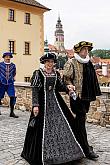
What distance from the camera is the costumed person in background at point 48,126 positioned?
434cm

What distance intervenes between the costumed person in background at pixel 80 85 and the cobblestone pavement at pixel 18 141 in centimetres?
37

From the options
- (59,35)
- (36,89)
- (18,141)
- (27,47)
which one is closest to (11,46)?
(27,47)

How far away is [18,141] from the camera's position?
19.4 feet

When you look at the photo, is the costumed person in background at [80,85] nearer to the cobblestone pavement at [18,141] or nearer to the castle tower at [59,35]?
the cobblestone pavement at [18,141]

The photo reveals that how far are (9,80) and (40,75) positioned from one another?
4.08 m

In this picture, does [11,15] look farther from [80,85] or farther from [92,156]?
[92,156]

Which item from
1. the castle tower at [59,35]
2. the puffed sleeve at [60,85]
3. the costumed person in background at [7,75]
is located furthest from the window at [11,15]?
the castle tower at [59,35]

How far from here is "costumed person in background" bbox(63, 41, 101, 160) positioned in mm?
4664

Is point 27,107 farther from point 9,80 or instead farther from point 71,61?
point 71,61

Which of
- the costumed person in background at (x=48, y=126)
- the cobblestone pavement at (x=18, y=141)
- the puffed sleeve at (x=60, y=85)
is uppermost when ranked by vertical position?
the puffed sleeve at (x=60, y=85)

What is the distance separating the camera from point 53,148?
435 centimetres

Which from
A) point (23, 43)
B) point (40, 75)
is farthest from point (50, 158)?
point (23, 43)

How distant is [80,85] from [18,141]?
6.18 ft

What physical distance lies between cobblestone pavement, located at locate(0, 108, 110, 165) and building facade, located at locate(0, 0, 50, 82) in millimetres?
20599
